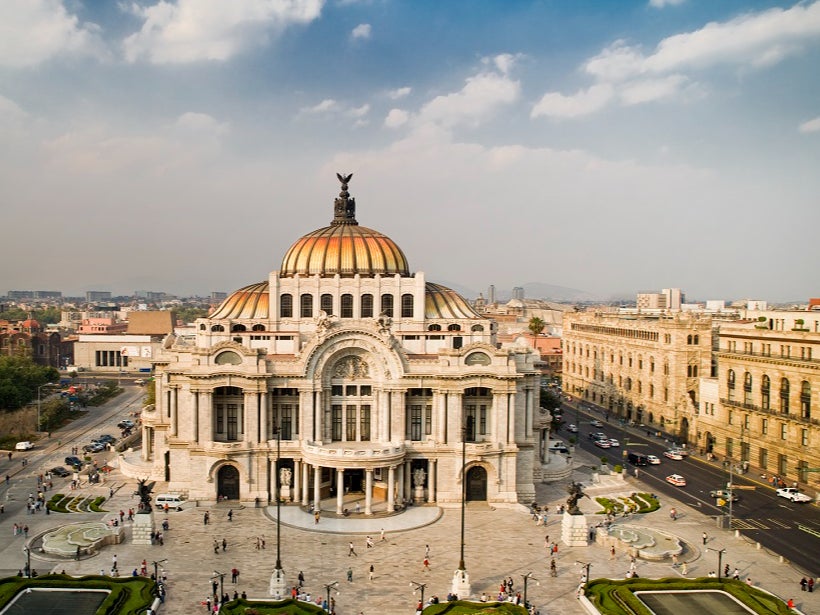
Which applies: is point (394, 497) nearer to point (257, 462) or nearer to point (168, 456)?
point (257, 462)

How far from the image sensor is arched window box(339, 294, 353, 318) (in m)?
79.6

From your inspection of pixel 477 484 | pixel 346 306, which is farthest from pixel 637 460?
pixel 346 306

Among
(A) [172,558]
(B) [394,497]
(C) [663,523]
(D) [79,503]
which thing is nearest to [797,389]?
(C) [663,523]

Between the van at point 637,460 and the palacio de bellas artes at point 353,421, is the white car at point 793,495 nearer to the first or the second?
the van at point 637,460

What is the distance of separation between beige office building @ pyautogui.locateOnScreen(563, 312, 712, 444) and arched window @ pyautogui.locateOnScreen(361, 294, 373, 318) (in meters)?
50.7

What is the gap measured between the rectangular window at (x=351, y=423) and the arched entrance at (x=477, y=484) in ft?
40.1

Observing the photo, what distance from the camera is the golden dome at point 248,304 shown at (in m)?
80.7

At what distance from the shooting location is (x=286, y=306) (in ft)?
262

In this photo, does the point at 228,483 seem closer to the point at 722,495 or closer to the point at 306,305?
the point at 306,305

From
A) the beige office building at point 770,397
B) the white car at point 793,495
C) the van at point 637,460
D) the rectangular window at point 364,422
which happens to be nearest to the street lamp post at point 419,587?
the rectangular window at point 364,422

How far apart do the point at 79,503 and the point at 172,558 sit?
19.5 meters

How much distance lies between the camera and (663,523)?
215 feet

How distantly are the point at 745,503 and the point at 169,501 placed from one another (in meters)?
57.2

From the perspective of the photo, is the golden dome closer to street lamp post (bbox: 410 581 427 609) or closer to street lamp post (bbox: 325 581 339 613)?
street lamp post (bbox: 325 581 339 613)
